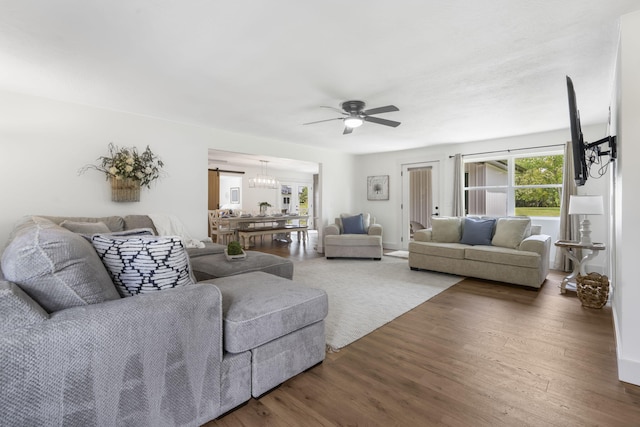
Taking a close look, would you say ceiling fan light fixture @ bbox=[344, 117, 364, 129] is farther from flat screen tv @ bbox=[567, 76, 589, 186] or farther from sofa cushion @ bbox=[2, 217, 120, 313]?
sofa cushion @ bbox=[2, 217, 120, 313]

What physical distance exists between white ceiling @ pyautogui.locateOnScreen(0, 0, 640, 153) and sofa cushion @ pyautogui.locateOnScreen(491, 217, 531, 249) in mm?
1544

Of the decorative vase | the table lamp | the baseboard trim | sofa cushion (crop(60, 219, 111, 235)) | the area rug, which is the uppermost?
the decorative vase

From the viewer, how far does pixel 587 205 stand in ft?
11.7

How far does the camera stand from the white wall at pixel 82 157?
3.29 metres

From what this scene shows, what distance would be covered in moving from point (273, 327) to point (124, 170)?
10.8 ft

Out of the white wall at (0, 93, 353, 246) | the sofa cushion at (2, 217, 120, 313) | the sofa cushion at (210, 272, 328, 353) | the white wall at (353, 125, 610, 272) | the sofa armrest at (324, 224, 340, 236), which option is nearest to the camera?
the sofa cushion at (2, 217, 120, 313)

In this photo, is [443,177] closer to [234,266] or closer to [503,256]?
[503,256]

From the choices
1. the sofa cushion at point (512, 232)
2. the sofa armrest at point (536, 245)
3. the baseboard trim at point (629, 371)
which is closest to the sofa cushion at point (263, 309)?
the baseboard trim at point (629, 371)

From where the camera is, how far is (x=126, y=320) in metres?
1.25

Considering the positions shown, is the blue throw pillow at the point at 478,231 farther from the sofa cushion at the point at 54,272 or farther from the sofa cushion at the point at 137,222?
the sofa cushion at the point at 54,272

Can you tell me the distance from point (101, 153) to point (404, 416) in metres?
4.38

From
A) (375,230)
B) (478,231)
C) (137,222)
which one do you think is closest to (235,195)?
(375,230)

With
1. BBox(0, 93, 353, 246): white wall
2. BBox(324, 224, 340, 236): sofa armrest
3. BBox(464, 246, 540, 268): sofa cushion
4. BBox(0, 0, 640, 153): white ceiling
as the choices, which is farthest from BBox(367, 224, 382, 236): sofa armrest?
BBox(0, 93, 353, 246): white wall

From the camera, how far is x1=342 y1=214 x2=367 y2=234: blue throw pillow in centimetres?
640
